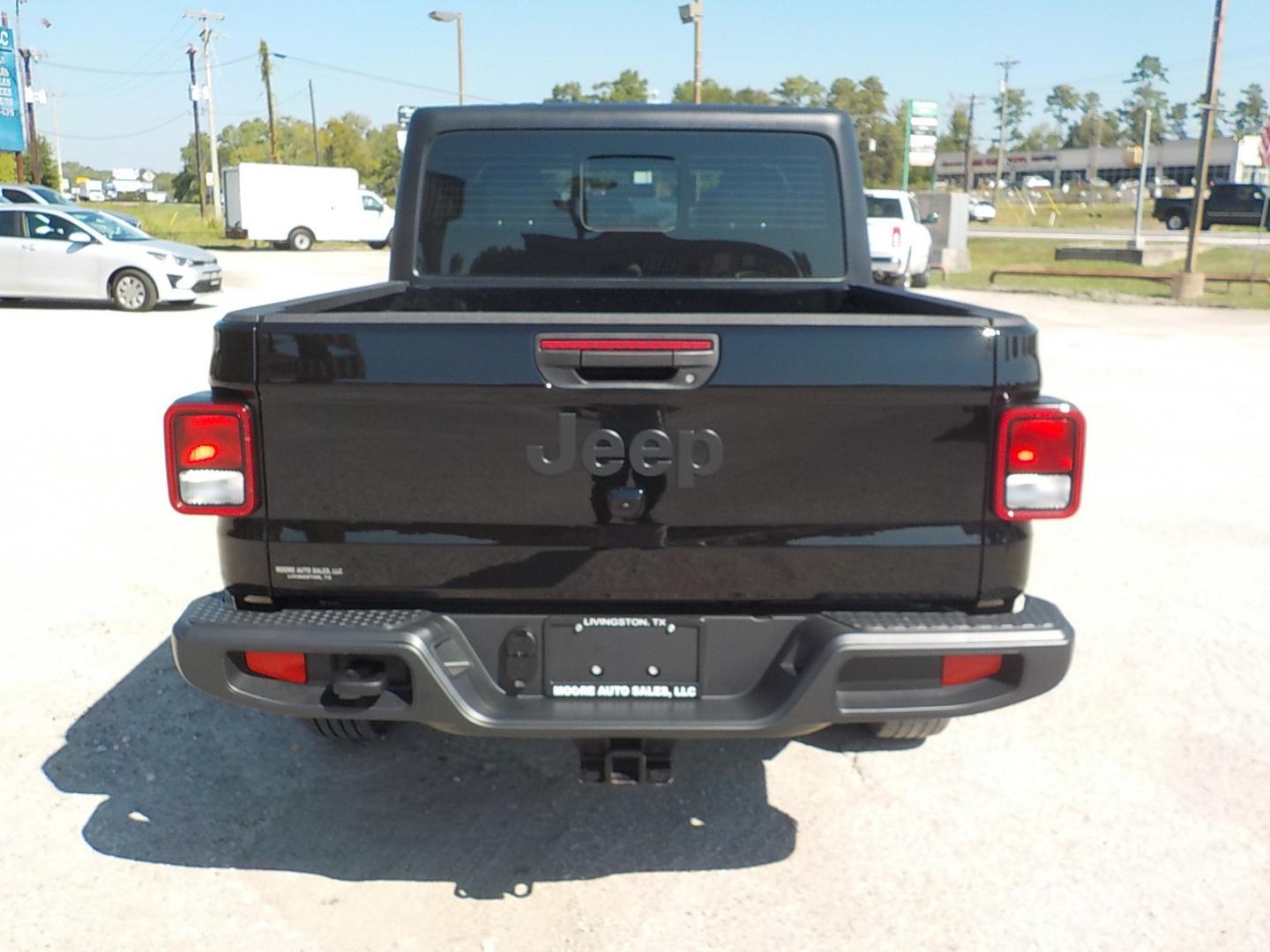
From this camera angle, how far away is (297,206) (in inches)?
1631

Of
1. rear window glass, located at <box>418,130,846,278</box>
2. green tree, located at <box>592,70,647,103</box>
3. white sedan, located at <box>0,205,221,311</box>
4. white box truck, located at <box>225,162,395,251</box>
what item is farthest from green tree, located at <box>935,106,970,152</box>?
rear window glass, located at <box>418,130,846,278</box>

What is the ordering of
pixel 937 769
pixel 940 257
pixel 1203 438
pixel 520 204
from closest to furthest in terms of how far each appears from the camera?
pixel 937 769
pixel 520 204
pixel 1203 438
pixel 940 257

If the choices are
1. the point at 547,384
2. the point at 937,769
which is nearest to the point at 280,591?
the point at 547,384

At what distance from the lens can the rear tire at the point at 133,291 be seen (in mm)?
19234

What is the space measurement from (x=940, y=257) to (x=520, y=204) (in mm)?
27740

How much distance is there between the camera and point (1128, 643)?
5.27m

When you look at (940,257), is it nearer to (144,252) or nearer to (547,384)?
(144,252)

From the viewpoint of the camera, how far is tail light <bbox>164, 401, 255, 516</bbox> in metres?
2.92

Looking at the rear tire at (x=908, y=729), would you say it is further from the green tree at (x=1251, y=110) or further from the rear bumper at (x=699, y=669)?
the green tree at (x=1251, y=110)

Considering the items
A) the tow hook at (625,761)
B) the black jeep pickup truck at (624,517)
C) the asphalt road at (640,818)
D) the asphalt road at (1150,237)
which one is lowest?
the asphalt road at (1150,237)

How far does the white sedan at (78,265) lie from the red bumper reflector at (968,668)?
18322mm

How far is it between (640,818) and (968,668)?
1.21 meters

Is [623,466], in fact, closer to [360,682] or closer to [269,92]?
[360,682]

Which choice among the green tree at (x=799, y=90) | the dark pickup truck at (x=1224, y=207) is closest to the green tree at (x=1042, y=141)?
the green tree at (x=799, y=90)
